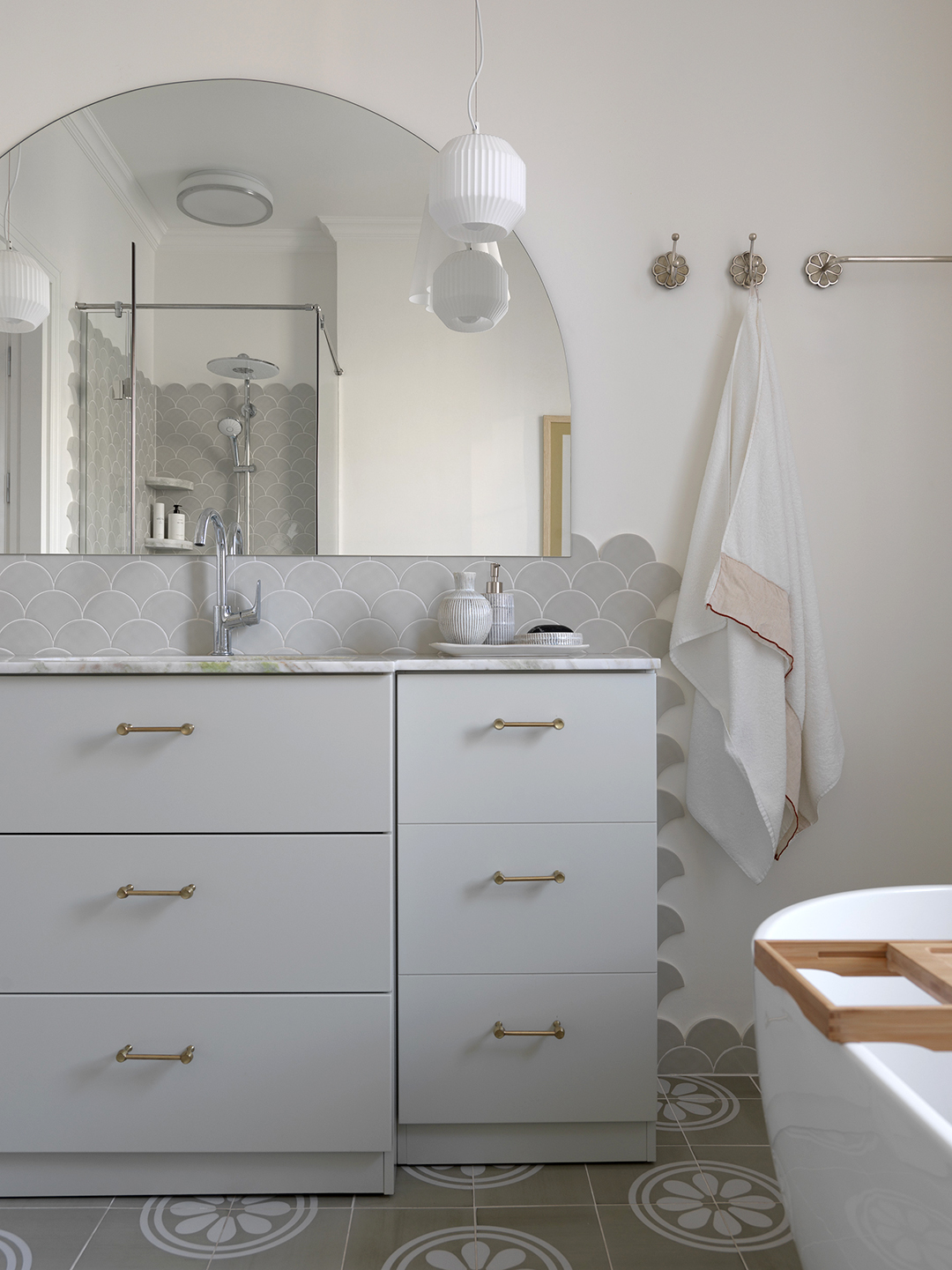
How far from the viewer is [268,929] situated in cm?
138

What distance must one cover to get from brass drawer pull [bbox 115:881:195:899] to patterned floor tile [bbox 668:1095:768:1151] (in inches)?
41.2

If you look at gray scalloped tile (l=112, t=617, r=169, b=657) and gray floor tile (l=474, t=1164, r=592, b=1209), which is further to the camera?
gray scalloped tile (l=112, t=617, r=169, b=657)

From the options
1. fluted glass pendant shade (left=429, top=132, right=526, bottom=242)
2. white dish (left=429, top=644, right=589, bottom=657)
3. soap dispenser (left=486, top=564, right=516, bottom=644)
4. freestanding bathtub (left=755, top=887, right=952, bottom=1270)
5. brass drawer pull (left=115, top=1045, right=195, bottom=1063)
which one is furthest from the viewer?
soap dispenser (left=486, top=564, right=516, bottom=644)

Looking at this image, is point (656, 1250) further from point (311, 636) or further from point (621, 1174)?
point (311, 636)

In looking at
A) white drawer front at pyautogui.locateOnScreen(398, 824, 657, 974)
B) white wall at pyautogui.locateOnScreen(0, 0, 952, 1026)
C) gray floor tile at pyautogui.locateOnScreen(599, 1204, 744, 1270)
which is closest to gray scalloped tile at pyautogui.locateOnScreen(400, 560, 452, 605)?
white wall at pyautogui.locateOnScreen(0, 0, 952, 1026)

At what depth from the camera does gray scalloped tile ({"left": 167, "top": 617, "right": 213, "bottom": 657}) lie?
1.84 metres

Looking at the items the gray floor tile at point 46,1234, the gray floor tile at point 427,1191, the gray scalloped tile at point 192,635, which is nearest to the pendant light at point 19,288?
the gray scalloped tile at point 192,635

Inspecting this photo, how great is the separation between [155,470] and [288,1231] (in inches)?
57.3

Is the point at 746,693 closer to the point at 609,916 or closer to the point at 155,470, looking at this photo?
the point at 609,916

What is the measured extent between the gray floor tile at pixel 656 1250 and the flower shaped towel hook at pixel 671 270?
70.8 inches

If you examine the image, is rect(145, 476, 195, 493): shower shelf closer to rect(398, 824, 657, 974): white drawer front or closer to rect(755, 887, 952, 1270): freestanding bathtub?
rect(398, 824, 657, 974): white drawer front

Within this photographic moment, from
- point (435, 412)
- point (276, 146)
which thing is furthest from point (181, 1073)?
point (276, 146)

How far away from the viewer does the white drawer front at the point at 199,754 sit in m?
1.38

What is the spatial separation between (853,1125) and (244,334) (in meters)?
1.78
